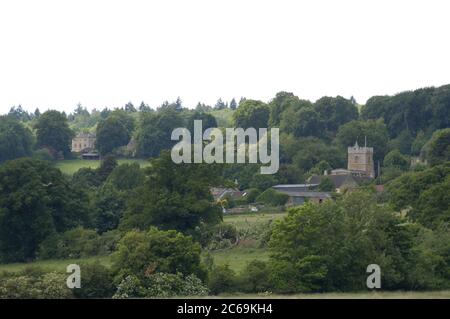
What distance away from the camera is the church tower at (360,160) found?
98519 millimetres

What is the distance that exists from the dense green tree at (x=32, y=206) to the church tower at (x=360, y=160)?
44.2m

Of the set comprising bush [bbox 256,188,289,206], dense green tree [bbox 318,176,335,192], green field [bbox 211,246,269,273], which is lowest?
green field [bbox 211,246,269,273]

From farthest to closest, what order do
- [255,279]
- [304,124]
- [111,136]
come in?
[111,136] < [304,124] < [255,279]

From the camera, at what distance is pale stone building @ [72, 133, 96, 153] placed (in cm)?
12649

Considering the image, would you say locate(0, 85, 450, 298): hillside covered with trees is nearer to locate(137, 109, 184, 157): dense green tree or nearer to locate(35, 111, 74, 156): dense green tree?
locate(137, 109, 184, 157): dense green tree

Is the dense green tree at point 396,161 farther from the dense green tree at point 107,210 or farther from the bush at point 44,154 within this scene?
the dense green tree at point 107,210

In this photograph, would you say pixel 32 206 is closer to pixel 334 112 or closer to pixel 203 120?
pixel 334 112

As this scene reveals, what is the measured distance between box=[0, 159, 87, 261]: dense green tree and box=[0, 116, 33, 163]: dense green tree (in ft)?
171

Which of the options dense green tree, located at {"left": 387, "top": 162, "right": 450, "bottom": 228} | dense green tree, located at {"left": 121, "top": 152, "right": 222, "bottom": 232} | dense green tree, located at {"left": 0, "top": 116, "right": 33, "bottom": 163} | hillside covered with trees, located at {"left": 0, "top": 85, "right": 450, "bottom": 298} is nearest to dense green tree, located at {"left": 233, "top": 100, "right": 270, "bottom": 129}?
dense green tree, located at {"left": 0, "top": 116, "right": 33, "bottom": 163}

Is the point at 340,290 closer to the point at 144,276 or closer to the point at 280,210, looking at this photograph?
the point at 144,276

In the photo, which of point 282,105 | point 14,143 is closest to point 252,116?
point 282,105

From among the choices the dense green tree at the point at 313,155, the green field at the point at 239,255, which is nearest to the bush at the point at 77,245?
the green field at the point at 239,255

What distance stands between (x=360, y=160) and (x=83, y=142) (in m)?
43.0

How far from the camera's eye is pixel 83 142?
128875mm
